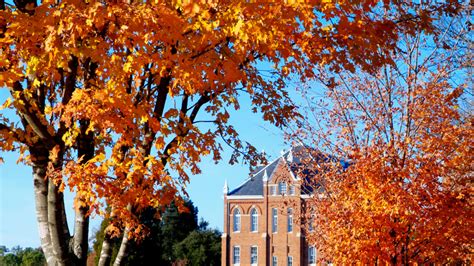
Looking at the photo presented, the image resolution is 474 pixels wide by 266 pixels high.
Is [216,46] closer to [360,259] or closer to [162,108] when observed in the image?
[162,108]

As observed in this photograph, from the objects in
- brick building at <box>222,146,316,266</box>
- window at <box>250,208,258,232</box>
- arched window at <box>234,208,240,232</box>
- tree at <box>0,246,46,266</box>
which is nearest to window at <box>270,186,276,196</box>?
brick building at <box>222,146,316,266</box>

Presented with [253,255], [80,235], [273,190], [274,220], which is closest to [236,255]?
[253,255]

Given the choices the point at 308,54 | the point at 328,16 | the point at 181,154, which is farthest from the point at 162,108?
the point at 328,16

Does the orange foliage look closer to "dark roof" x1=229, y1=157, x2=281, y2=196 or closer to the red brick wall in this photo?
the red brick wall

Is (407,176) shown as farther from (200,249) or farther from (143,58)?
(200,249)

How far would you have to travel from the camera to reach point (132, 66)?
19.9 ft

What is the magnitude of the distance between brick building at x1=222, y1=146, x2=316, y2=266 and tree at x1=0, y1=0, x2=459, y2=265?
44.6m

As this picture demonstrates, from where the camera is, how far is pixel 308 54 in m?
6.45

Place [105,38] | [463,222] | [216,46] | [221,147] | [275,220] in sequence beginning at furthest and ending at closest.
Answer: [275,220]
[463,222]
[221,147]
[105,38]
[216,46]

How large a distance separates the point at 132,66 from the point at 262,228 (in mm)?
48045

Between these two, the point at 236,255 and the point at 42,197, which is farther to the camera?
the point at 236,255

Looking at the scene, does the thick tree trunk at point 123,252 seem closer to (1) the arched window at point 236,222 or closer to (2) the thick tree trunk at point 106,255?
(2) the thick tree trunk at point 106,255

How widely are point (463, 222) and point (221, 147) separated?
6.57m

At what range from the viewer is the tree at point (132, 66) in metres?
5.62
